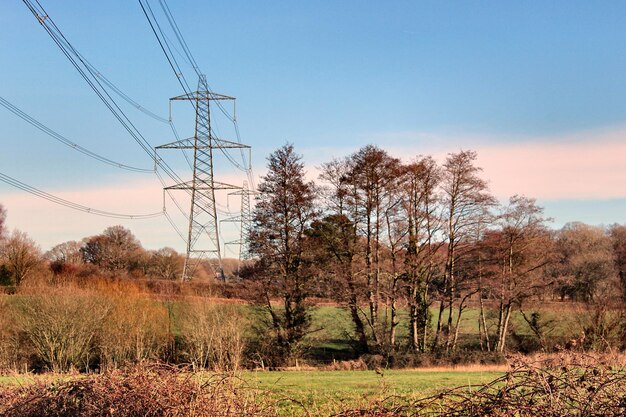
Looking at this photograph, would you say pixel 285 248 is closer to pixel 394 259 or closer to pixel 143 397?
pixel 394 259

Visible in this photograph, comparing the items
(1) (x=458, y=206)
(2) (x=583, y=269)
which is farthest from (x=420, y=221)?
(2) (x=583, y=269)

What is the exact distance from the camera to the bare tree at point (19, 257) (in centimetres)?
4341

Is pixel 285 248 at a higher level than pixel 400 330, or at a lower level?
higher

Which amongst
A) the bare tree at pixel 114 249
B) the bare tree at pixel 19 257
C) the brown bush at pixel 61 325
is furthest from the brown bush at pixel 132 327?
the bare tree at pixel 114 249

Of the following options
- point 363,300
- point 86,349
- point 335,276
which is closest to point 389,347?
point 363,300

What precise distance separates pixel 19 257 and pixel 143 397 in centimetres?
4368

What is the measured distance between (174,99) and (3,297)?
54.2 feet

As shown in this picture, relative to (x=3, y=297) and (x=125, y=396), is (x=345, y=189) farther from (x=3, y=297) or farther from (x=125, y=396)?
(x=125, y=396)

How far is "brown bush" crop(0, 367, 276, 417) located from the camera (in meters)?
5.91

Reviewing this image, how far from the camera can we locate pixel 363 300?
33719mm

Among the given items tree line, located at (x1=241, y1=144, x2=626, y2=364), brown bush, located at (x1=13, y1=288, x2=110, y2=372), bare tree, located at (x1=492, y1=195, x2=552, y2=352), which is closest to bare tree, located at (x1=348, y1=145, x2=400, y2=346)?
tree line, located at (x1=241, y1=144, x2=626, y2=364)

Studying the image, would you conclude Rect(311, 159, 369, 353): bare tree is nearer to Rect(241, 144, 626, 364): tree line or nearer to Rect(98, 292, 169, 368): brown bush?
Rect(241, 144, 626, 364): tree line

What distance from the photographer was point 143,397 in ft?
19.8

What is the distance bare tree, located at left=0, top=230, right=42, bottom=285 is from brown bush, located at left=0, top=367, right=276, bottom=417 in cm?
4087
